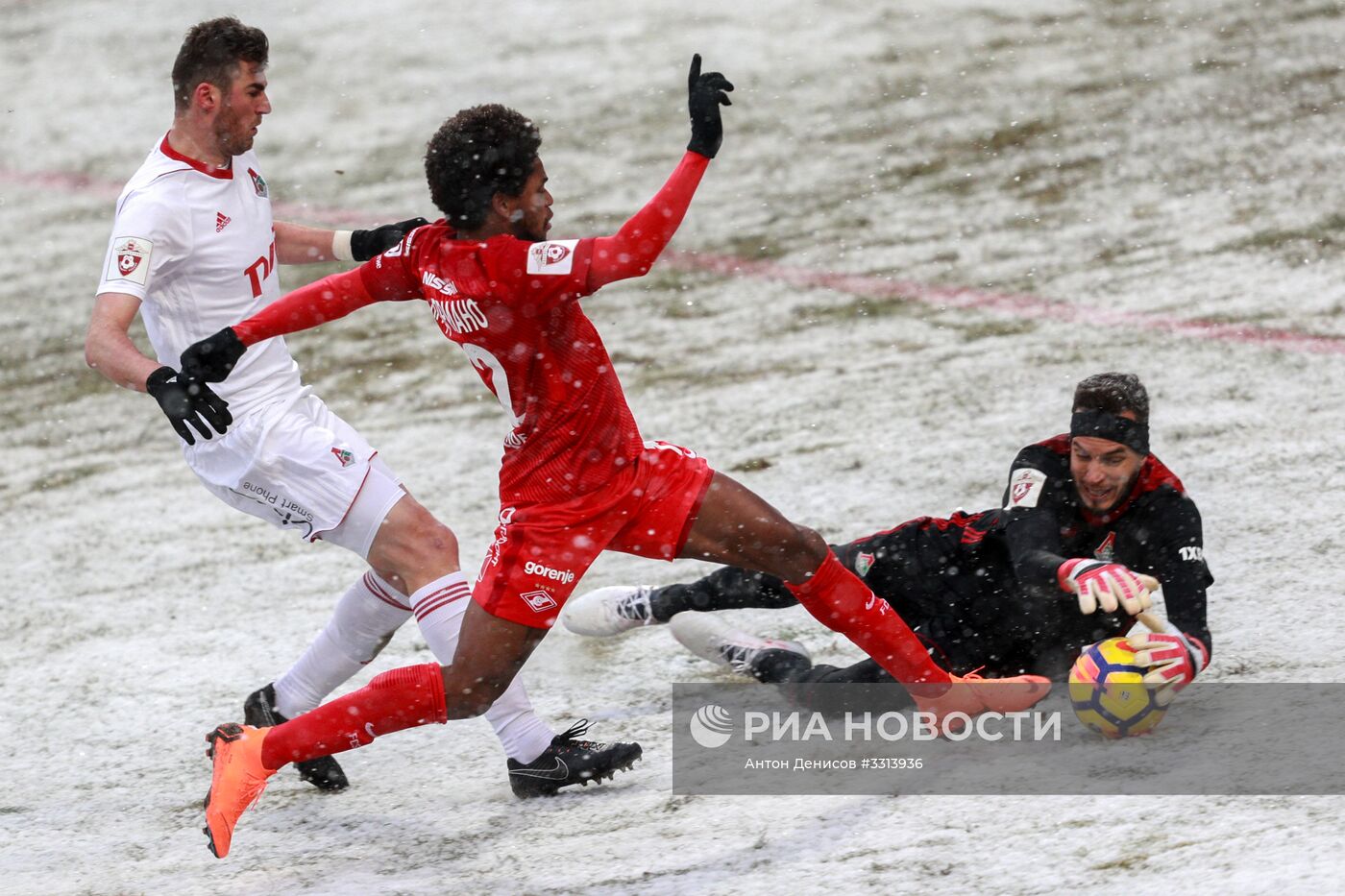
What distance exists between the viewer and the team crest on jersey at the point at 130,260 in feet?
14.7

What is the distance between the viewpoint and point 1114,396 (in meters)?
4.39

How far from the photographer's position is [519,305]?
3.93 meters

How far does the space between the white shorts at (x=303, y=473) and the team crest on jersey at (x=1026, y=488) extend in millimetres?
1881

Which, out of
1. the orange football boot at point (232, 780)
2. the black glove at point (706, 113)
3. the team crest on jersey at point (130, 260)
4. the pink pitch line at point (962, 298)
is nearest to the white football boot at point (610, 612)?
the orange football boot at point (232, 780)

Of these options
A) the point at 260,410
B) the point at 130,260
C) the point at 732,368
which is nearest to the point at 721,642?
the point at 260,410

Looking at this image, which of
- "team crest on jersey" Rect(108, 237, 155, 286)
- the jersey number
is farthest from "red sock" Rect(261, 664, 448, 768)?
"team crest on jersey" Rect(108, 237, 155, 286)

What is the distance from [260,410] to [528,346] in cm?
112

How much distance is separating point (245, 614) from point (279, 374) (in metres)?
1.75

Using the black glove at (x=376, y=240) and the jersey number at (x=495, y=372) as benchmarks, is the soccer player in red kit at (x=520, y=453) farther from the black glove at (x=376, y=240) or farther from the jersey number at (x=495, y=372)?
the black glove at (x=376, y=240)

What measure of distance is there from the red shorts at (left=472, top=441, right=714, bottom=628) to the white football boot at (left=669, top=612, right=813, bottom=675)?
0.96 metres

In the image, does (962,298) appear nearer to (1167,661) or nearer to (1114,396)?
(1114,396)

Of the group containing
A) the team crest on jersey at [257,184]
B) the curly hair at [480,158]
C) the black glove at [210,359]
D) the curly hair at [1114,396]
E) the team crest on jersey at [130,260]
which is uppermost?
the team crest on jersey at [257,184]

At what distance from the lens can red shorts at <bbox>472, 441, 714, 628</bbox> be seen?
4.07 m

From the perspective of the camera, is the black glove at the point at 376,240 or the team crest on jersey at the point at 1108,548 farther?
the black glove at the point at 376,240
